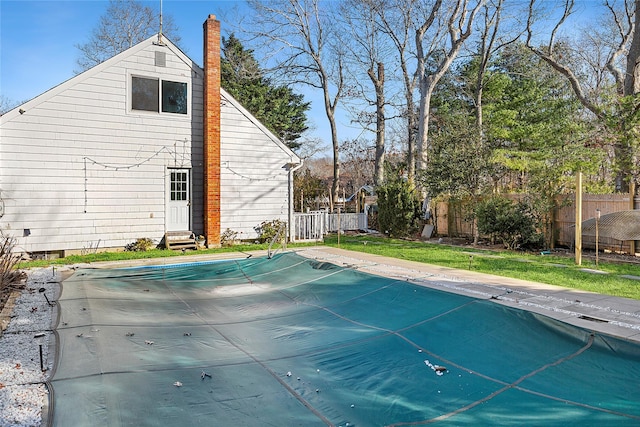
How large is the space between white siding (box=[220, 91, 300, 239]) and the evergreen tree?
1163cm

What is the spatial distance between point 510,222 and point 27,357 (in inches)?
417

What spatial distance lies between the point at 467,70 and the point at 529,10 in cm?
732

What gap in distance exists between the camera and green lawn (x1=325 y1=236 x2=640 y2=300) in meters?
6.96

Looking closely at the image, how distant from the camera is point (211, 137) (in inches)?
478

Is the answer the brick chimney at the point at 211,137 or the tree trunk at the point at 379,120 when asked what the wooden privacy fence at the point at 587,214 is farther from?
the tree trunk at the point at 379,120

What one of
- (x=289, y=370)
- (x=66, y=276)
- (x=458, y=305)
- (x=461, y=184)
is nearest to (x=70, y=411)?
(x=289, y=370)

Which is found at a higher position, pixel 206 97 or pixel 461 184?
pixel 206 97

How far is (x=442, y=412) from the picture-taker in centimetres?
321

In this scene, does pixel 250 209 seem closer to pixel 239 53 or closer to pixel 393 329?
pixel 393 329

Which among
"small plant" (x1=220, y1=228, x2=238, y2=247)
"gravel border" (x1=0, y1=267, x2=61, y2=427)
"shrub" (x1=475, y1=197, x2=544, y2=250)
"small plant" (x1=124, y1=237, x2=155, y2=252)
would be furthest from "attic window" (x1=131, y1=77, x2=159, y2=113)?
"shrub" (x1=475, y1=197, x2=544, y2=250)

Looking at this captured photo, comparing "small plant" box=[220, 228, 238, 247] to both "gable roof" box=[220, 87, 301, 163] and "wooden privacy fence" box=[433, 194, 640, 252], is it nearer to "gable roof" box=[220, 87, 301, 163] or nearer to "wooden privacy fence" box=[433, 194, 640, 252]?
"gable roof" box=[220, 87, 301, 163]

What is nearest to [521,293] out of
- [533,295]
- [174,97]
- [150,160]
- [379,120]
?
[533,295]

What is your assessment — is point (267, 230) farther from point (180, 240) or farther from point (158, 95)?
point (158, 95)

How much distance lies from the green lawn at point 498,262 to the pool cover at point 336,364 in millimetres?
2698
